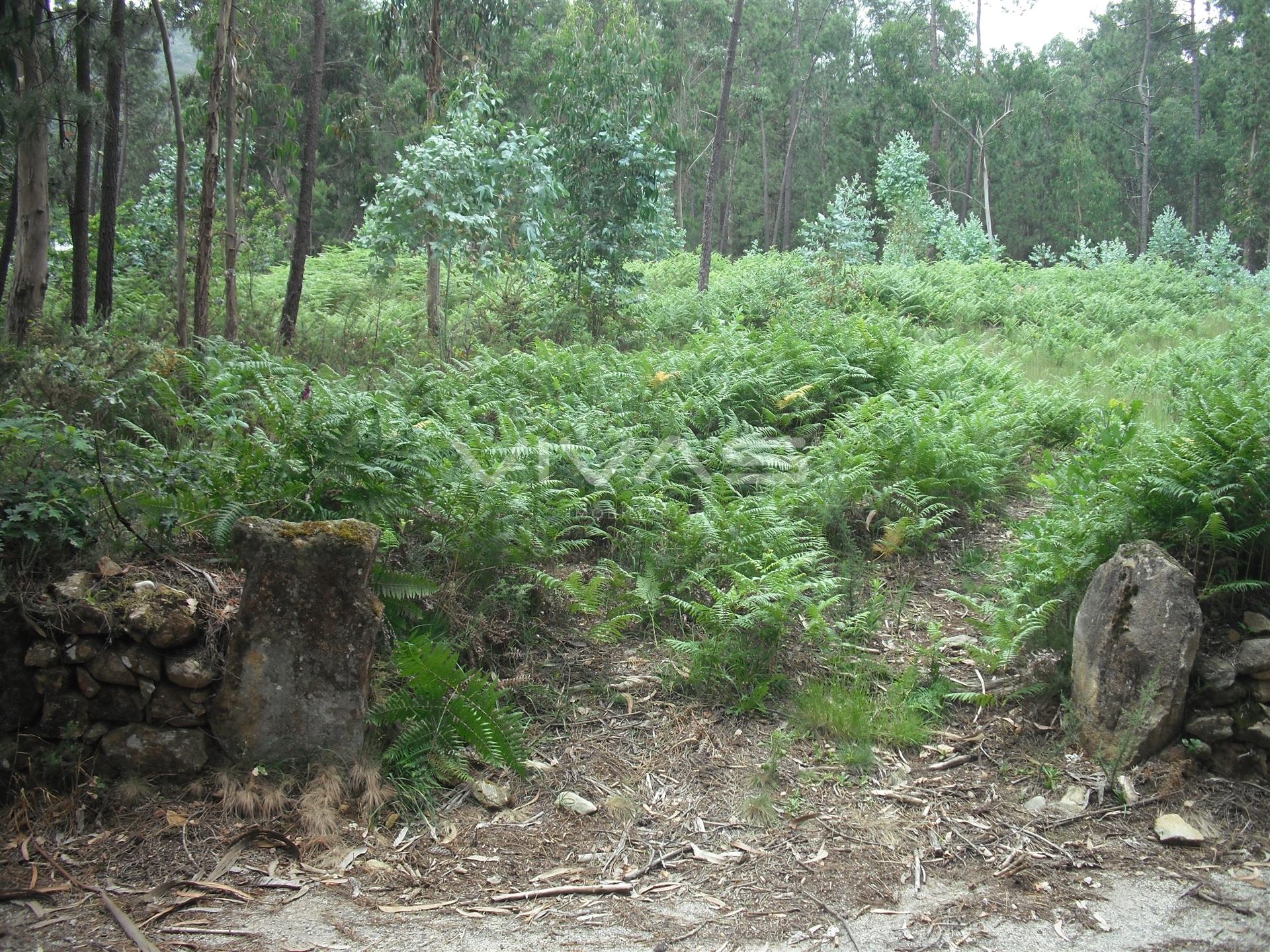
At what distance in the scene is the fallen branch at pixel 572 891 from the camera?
12.1ft

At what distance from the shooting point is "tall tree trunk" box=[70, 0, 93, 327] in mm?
11703

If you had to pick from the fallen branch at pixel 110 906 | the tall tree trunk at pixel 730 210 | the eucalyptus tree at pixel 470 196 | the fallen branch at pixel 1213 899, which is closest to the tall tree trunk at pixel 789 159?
the tall tree trunk at pixel 730 210

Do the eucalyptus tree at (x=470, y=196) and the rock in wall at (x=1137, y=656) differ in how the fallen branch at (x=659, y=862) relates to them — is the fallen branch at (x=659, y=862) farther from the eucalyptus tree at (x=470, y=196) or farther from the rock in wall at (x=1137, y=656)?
the eucalyptus tree at (x=470, y=196)

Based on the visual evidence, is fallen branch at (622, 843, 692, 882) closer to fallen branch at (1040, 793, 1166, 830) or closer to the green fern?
the green fern

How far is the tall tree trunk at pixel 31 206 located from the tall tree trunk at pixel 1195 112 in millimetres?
44804

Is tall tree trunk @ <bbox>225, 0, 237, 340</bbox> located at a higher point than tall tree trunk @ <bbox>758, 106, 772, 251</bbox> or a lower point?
lower

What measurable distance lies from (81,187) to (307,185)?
2.87 metres

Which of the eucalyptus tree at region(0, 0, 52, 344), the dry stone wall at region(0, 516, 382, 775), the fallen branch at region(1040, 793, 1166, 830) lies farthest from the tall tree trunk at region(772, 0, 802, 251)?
the dry stone wall at region(0, 516, 382, 775)

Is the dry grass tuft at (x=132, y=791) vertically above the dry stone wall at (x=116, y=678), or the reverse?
the dry stone wall at (x=116, y=678)

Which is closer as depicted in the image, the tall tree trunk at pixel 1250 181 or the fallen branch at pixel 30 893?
the fallen branch at pixel 30 893

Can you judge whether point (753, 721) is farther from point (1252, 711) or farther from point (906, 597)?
point (1252, 711)

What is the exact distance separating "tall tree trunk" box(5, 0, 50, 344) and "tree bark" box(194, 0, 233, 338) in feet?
5.72

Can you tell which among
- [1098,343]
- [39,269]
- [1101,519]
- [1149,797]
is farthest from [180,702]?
[1098,343]

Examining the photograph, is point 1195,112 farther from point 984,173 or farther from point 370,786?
point 370,786
